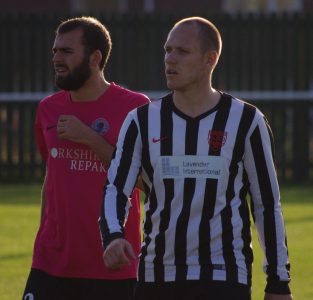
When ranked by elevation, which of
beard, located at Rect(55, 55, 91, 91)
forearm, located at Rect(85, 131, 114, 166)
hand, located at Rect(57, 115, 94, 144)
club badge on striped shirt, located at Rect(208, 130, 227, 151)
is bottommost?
forearm, located at Rect(85, 131, 114, 166)

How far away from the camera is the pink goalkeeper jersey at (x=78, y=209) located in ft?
22.4

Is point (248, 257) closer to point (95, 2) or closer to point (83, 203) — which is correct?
point (83, 203)

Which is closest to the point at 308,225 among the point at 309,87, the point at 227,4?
the point at 309,87

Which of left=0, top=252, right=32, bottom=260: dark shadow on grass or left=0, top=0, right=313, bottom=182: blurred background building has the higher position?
left=0, top=0, right=313, bottom=182: blurred background building

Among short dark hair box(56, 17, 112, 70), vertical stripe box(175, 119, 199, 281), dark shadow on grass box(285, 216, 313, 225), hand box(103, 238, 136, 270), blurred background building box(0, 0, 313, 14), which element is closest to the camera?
hand box(103, 238, 136, 270)

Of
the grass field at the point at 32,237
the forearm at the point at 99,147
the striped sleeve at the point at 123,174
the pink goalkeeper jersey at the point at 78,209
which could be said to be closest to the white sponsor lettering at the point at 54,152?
the pink goalkeeper jersey at the point at 78,209

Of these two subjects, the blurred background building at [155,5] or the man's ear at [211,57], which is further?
the blurred background building at [155,5]

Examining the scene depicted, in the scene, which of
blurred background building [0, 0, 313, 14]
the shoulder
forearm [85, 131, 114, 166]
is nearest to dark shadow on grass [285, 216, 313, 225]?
the shoulder

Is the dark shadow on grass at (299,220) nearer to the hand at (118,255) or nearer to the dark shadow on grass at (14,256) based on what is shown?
the dark shadow on grass at (14,256)

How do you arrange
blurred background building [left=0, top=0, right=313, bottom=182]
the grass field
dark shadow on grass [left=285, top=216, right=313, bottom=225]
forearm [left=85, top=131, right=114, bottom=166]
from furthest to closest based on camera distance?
1. blurred background building [left=0, top=0, right=313, bottom=182]
2. dark shadow on grass [left=285, top=216, right=313, bottom=225]
3. the grass field
4. forearm [left=85, top=131, right=114, bottom=166]

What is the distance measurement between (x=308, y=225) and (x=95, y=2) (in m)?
19.4

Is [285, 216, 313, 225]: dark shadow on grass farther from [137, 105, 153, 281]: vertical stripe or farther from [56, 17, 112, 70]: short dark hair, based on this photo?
[137, 105, 153, 281]: vertical stripe

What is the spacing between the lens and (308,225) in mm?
15008

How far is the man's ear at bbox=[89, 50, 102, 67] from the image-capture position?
23.2 ft
